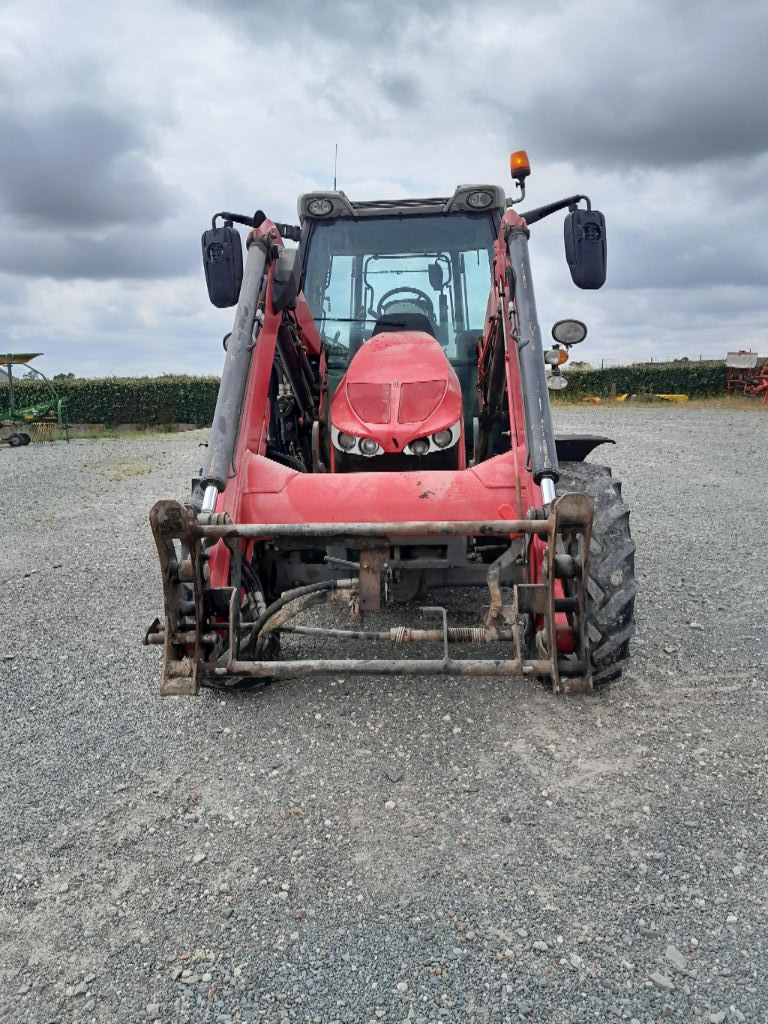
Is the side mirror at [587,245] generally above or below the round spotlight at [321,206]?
below

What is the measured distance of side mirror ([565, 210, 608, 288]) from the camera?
404cm

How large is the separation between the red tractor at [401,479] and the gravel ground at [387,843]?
0.35m

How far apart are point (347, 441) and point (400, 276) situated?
162cm

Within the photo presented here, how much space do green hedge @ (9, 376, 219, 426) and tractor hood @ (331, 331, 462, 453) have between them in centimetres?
2503

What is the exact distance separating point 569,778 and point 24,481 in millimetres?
11589

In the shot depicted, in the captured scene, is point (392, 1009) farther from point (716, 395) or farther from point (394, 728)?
point (716, 395)

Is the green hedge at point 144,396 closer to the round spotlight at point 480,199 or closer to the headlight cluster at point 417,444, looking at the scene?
the round spotlight at point 480,199

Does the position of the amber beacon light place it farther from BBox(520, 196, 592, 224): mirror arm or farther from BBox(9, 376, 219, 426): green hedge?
BBox(9, 376, 219, 426): green hedge

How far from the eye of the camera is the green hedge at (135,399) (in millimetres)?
28406

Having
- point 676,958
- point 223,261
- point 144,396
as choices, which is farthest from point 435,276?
point 144,396

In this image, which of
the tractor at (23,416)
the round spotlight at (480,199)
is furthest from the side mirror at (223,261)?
the tractor at (23,416)

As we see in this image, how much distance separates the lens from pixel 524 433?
3660 millimetres

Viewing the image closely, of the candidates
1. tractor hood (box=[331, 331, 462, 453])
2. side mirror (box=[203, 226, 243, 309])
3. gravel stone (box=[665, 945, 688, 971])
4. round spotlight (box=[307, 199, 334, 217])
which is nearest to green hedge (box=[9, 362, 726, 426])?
round spotlight (box=[307, 199, 334, 217])

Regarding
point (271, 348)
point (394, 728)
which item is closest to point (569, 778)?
point (394, 728)
